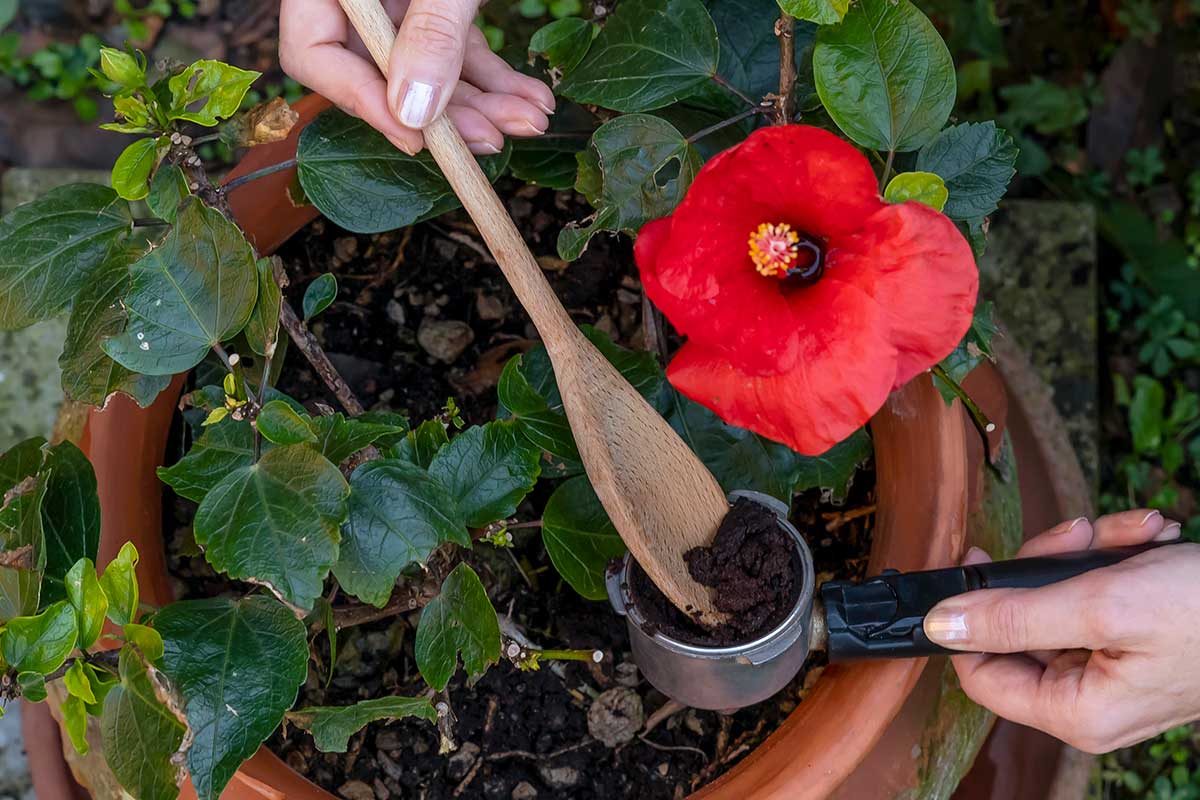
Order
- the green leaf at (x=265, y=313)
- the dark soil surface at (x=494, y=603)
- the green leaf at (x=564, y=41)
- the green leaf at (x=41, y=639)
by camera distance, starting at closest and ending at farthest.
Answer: the green leaf at (x=41, y=639)
the green leaf at (x=265, y=313)
the green leaf at (x=564, y=41)
the dark soil surface at (x=494, y=603)

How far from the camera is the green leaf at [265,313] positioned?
71 centimetres

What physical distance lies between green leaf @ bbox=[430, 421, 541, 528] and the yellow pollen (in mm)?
224

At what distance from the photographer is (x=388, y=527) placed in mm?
694

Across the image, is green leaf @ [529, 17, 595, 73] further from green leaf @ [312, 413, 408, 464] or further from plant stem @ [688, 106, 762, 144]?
green leaf @ [312, 413, 408, 464]

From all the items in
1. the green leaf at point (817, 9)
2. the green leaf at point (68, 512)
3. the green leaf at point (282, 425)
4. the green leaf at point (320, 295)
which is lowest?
the green leaf at point (68, 512)

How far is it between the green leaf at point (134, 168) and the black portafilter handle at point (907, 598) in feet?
1.91

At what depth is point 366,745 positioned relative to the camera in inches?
37.0

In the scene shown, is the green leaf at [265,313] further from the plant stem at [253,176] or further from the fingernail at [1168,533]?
the fingernail at [1168,533]

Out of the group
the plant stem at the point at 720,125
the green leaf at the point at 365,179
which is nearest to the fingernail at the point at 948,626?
the plant stem at the point at 720,125

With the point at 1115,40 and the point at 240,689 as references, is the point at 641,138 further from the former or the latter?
the point at 1115,40

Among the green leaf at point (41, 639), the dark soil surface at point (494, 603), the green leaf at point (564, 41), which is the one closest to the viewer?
the green leaf at point (41, 639)

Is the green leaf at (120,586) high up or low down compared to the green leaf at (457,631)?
up

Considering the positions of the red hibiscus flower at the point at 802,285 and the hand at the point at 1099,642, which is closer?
the red hibiscus flower at the point at 802,285

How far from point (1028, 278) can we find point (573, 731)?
3.09ft
